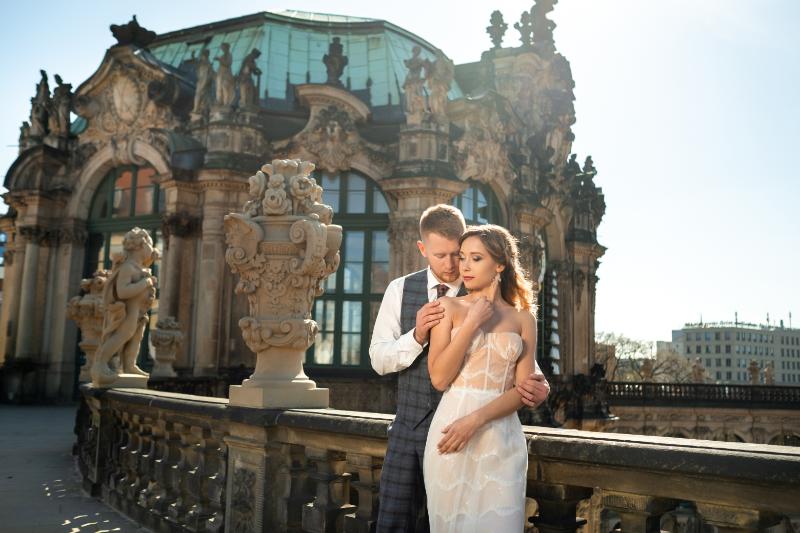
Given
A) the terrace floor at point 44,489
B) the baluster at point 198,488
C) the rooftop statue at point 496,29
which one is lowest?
the terrace floor at point 44,489

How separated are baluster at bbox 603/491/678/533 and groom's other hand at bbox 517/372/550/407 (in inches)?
24.3

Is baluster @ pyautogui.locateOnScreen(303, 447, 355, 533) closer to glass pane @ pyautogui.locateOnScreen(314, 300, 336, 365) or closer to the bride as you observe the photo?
the bride

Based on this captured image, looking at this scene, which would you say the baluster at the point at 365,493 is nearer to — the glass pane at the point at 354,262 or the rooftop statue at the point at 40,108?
the glass pane at the point at 354,262

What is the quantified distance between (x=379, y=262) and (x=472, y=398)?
17.2m

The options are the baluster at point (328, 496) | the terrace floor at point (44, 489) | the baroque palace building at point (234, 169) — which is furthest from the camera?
the baroque palace building at point (234, 169)

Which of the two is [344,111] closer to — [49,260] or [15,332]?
[49,260]

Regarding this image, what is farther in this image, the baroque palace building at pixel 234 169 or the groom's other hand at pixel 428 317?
the baroque palace building at pixel 234 169

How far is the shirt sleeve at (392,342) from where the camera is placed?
347 cm

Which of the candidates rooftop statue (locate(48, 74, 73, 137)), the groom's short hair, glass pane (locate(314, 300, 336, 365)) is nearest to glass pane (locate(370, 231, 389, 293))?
glass pane (locate(314, 300, 336, 365))

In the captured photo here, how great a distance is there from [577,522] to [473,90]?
987 inches

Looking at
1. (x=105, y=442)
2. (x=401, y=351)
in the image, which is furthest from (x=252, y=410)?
(x=105, y=442)

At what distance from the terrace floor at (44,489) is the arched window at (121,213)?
745 cm

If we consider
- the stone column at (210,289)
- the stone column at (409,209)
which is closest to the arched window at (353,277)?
the stone column at (409,209)

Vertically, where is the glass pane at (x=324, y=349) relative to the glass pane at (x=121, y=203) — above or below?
below
